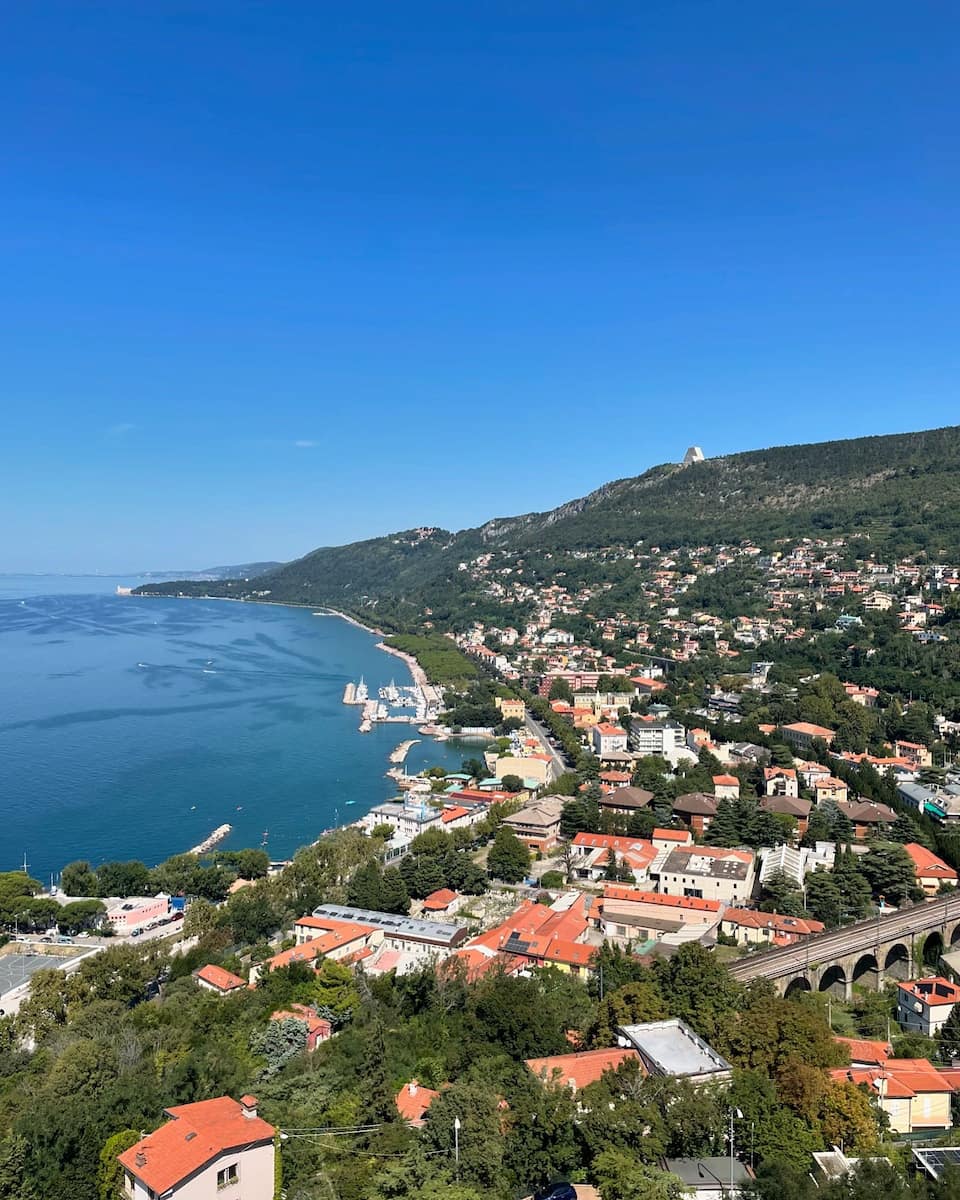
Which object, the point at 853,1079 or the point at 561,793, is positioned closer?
the point at 853,1079

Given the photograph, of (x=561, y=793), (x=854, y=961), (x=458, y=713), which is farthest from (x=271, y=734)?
(x=854, y=961)

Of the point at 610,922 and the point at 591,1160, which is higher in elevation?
the point at 591,1160

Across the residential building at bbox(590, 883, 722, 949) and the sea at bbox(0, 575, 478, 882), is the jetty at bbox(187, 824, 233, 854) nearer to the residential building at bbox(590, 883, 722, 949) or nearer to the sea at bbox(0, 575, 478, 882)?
the sea at bbox(0, 575, 478, 882)

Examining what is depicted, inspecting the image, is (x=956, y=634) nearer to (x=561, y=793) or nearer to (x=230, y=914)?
(x=561, y=793)

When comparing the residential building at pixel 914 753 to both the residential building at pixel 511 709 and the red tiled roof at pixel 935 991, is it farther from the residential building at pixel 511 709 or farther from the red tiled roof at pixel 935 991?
the residential building at pixel 511 709

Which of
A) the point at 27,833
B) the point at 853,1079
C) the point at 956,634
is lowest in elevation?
the point at 27,833

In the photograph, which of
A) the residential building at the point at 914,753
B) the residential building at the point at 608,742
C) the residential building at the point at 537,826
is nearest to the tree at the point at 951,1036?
the residential building at the point at 537,826

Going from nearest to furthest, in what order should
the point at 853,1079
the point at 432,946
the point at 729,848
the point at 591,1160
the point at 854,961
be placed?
the point at 591,1160 < the point at 853,1079 < the point at 854,961 < the point at 432,946 < the point at 729,848
